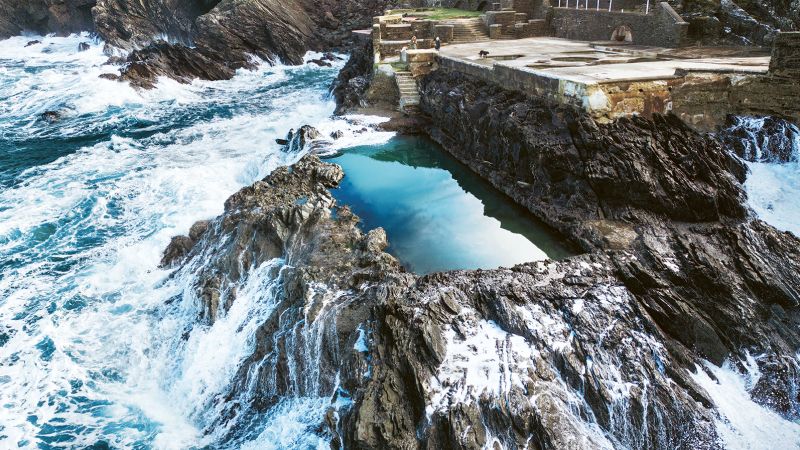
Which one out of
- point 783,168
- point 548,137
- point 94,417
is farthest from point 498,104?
point 94,417

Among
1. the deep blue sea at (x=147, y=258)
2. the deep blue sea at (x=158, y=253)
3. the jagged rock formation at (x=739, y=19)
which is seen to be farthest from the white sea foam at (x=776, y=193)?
the jagged rock formation at (x=739, y=19)

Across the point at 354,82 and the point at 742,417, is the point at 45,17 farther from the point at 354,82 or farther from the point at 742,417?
the point at 742,417

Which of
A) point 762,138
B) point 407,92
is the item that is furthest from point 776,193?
point 407,92

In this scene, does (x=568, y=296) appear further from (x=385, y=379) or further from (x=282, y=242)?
(x=282, y=242)

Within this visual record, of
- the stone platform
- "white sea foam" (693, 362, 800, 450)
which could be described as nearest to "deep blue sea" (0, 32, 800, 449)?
the stone platform

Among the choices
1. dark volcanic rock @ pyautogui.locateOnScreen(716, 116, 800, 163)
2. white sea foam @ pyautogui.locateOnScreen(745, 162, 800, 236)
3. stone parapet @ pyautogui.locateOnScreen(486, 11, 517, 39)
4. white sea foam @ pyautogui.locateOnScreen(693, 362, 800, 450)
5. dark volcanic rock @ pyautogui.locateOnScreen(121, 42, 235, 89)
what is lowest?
white sea foam @ pyautogui.locateOnScreen(693, 362, 800, 450)

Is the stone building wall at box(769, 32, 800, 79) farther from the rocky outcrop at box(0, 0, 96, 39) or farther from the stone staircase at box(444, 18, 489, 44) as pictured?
the rocky outcrop at box(0, 0, 96, 39)

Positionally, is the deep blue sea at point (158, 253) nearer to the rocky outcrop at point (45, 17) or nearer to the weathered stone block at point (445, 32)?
the weathered stone block at point (445, 32)
